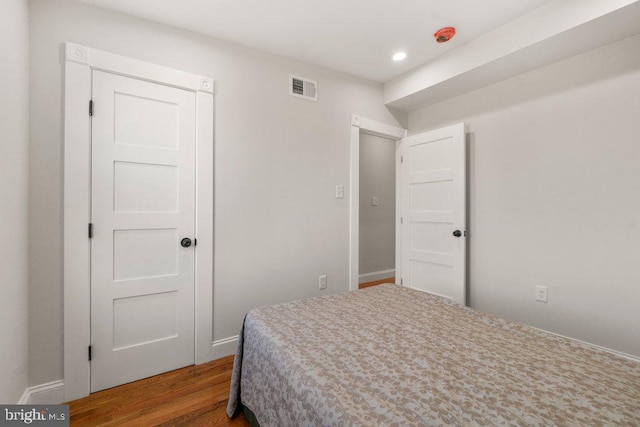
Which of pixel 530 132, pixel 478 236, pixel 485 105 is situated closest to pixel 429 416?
pixel 478 236

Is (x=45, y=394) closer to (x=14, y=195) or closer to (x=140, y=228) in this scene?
(x=140, y=228)

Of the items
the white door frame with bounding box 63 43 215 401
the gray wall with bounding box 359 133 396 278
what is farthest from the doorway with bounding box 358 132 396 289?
the white door frame with bounding box 63 43 215 401

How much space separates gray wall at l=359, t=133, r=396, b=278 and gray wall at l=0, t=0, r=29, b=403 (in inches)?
141

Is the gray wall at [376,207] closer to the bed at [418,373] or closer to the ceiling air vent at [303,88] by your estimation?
the ceiling air vent at [303,88]

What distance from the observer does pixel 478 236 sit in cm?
277

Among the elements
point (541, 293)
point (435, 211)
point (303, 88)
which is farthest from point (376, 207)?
point (541, 293)

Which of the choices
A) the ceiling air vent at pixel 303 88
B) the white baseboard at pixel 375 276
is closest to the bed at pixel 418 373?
the ceiling air vent at pixel 303 88

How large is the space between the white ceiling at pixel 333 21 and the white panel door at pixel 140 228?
506 millimetres

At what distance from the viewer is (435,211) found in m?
2.96

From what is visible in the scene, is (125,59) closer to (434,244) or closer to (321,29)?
(321,29)

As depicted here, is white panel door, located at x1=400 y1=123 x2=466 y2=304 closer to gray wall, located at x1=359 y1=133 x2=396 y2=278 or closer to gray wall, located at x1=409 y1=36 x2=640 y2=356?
gray wall, located at x1=409 y1=36 x2=640 y2=356

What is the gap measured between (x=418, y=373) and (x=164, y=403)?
1.55 m

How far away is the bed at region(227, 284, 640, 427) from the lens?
88cm
